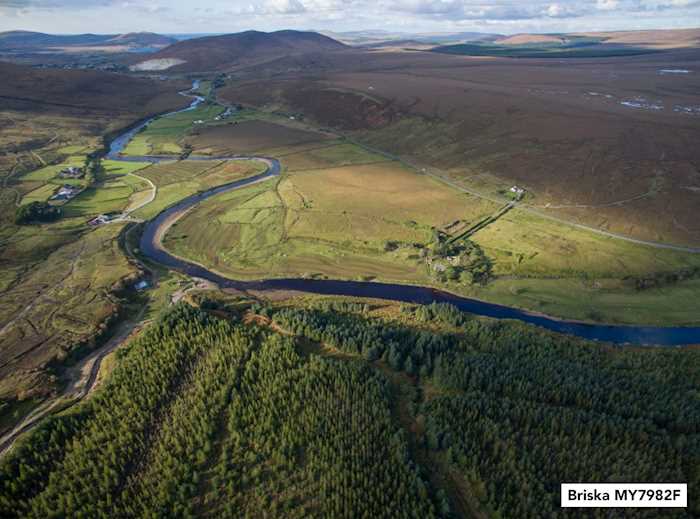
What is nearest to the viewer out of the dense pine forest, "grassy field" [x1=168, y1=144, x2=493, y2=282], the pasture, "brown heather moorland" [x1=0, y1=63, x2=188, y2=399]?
the dense pine forest

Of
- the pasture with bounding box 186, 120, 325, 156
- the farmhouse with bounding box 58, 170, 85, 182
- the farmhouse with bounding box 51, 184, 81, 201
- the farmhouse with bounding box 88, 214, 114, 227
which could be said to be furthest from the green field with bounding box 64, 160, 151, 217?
the pasture with bounding box 186, 120, 325, 156

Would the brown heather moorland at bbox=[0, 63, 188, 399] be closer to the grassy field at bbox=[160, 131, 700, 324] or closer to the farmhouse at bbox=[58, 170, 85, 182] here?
the farmhouse at bbox=[58, 170, 85, 182]

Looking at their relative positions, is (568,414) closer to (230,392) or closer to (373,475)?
(373,475)

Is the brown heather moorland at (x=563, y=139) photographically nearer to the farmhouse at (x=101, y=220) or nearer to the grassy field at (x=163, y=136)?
the grassy field at (x=163, y=136)

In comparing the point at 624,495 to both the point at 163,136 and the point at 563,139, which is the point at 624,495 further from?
the point at 163,136

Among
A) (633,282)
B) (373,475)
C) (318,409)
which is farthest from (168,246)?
(633,282)
